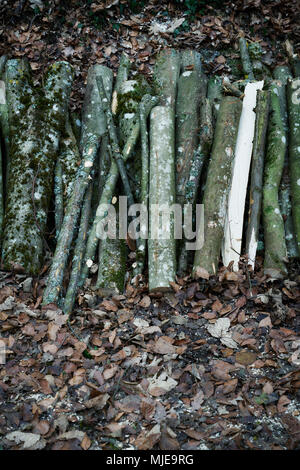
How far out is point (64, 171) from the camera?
182 inches

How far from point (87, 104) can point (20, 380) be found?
354 centimetres

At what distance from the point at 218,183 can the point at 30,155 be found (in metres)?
2.22

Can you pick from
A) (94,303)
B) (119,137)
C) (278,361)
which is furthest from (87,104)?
(278,361)

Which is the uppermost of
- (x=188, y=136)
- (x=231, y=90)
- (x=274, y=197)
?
(x=231, y=90)

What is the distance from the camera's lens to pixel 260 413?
2.64 metres

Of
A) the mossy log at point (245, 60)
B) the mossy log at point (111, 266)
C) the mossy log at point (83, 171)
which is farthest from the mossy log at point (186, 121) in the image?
the mossy log at point (83, 171)

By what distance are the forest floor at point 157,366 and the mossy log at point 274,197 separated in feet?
0.52

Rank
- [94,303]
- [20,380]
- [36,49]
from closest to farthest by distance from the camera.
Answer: [20,380]
[94,303]
[36,49]

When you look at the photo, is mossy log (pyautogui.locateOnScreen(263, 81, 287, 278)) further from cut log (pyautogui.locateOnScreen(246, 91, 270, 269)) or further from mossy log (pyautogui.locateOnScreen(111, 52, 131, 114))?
mossy log (pyautogui.locateOnScreen(111, 52, 131, 114))

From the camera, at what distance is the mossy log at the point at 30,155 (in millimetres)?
4125

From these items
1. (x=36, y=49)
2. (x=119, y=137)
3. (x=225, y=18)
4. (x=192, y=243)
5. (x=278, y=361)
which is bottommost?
(x=278, y=361)

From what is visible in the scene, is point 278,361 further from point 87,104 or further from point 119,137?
point 87,104

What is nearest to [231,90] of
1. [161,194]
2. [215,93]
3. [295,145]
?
[215,93]

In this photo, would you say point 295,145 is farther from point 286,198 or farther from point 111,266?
point 111,266
